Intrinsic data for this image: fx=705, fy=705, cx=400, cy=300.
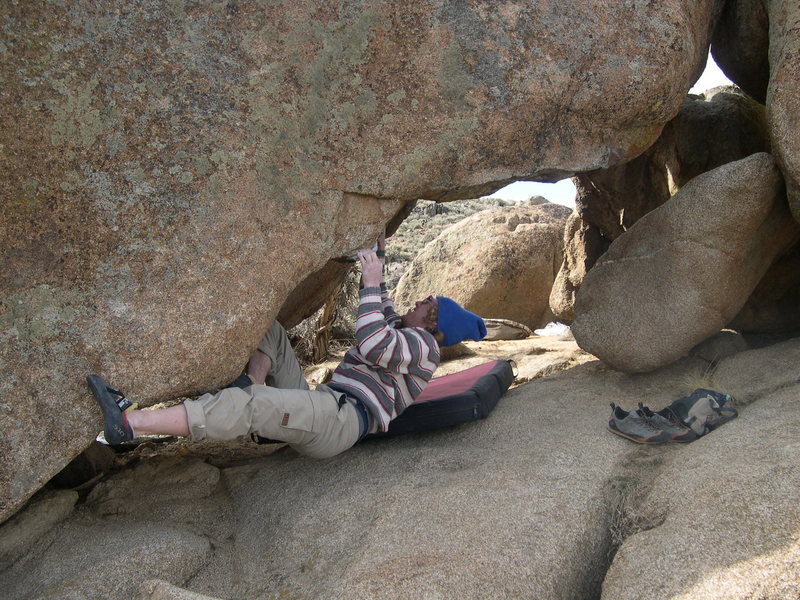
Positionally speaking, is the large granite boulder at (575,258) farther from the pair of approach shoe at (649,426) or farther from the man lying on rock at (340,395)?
the man lying on rock at (340,395)

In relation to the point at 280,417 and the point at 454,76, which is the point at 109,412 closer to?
the point at 280,417

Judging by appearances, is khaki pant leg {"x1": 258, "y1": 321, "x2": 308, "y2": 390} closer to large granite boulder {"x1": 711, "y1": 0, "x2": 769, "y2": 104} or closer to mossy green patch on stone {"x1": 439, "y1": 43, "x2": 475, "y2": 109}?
mossy green patch on stone {"x1": 439, "y1": 43, "x2": 475, "y2": 109}

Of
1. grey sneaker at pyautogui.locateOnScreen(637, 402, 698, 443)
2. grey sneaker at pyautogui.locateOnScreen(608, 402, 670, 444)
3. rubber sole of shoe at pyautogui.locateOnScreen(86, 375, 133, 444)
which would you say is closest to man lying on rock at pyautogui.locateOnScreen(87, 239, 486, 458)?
rubber sole of shoe at pyautogui.locateOnScreen(86, 375, 133, 444)

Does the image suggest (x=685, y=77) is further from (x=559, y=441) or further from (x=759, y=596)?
(x=759, y=596)

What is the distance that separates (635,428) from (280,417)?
1814 millimetres

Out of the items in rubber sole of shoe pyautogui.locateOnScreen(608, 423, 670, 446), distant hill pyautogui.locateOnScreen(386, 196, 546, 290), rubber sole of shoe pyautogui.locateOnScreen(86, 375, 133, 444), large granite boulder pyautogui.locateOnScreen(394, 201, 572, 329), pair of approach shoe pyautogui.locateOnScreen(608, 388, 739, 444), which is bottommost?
distant hill pyautogui.locateOnScreen(386, 196, 546, 290)

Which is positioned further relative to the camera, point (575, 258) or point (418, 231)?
point (418, 231)

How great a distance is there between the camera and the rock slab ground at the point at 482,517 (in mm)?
2471

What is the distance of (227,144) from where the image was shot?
3225 millimetres

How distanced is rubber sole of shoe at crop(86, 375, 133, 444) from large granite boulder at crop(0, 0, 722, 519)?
0.06 m

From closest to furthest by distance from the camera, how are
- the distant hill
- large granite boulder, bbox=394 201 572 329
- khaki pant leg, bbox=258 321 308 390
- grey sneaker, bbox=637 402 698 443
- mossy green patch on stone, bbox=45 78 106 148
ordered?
mossy green patch on stone, bbox=45 78 106 148 < grey sneaker, bbox=637 402 698 443 < khaki pant leg, bbox=258 321 308 390 < large granite boulder, bbox=394 201 572 329 < the distant hill

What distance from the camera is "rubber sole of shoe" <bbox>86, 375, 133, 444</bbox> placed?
9.38ft

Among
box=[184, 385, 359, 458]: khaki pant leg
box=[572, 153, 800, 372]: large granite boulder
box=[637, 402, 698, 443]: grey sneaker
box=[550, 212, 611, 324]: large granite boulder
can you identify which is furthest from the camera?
box=[550, 212, 611, 324]: large granite boulder

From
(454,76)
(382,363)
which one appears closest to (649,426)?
(382,363)
